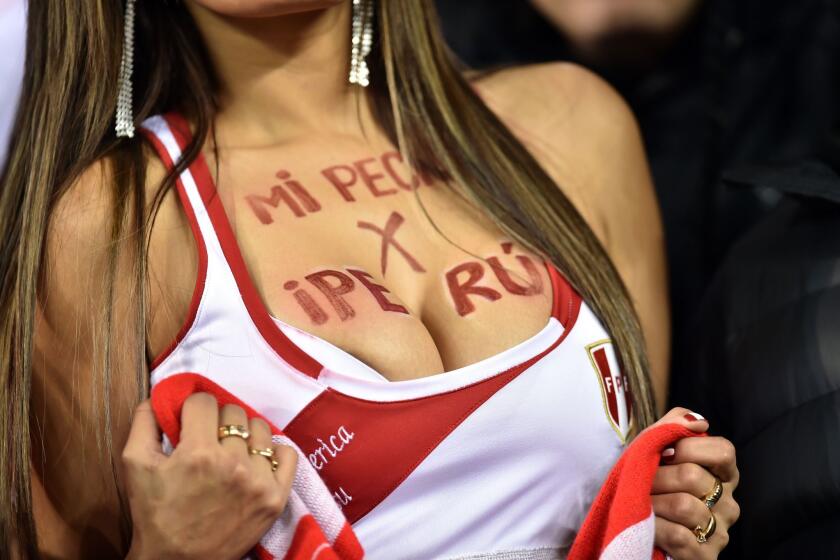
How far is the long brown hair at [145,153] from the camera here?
106 cm

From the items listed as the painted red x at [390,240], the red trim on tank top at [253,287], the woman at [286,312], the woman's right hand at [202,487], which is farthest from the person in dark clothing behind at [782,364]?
the woman's right hand at [202,487]

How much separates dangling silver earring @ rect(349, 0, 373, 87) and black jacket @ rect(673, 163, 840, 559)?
1.48 feet

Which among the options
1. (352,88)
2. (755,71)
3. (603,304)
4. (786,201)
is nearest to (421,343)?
(603,304)

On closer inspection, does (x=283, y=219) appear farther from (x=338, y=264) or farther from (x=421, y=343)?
(x=421, y=343)

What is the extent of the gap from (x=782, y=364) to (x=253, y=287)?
1.81ft

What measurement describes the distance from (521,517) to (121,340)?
1.34 feet

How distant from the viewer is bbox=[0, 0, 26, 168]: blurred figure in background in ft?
3.99

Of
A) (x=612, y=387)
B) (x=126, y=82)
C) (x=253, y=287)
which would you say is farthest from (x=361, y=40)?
(x=612, y=387)

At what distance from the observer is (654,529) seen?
40.3 inches

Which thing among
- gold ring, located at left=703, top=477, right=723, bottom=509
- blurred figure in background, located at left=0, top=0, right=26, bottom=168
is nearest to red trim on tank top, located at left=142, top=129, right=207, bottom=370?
blurred figure in background, located at left=0, top=0, right=26, bottom=168

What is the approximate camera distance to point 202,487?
36.3 inches

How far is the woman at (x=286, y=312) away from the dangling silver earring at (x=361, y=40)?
2 cm

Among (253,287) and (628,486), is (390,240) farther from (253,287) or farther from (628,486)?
(628,486)

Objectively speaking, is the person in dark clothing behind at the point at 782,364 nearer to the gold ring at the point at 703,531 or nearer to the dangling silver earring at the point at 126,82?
the gold ring at the point at 703,531
